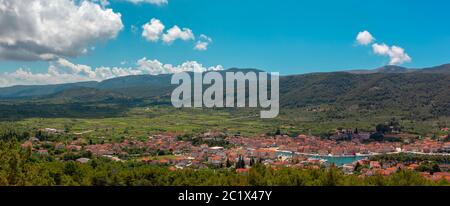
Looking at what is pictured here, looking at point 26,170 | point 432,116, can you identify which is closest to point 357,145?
point 432,116

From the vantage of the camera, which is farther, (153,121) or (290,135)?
(153,121)

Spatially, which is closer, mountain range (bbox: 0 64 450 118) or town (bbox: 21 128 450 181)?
town (bbox: 21 128 450 181)

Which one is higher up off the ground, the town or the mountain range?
the mountain range

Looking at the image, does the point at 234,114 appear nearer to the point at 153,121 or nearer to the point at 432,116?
the point at 153,121

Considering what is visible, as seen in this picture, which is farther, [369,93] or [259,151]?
[369,93]

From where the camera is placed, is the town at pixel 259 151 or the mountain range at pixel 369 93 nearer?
the town at pixel 259 151

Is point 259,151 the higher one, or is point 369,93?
point 369,93

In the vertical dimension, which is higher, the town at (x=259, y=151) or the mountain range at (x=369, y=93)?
the mountain range at (x=369, y=93)
